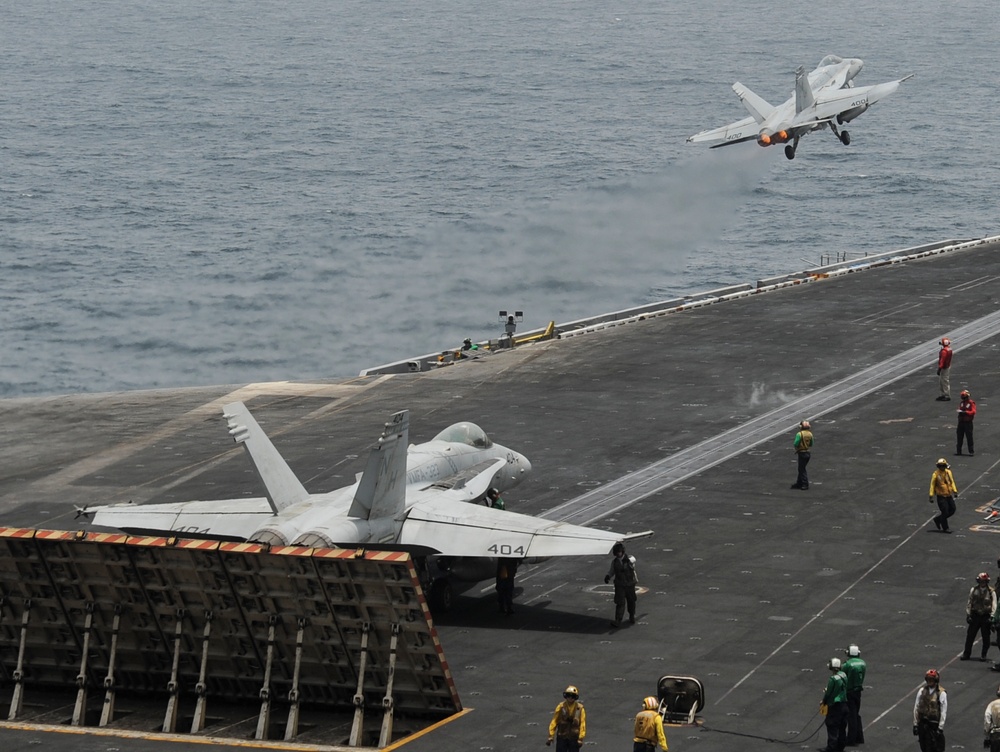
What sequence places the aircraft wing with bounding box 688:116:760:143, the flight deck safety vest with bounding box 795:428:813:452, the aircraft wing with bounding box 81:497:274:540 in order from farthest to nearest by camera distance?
the aircraft wing with bounding box 688:116:760:143
the flight deck safety vest with bounding box 795:428:813:452
the aircraft wing with bounding box 81:497:274:540

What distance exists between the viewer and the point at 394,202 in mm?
128250

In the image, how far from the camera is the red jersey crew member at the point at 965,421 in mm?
43000

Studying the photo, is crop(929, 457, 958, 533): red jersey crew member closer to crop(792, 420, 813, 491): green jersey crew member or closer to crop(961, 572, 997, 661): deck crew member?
crop(792, 420, 813, 491): green jersey crew member

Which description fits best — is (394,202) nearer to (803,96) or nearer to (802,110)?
(802,110)

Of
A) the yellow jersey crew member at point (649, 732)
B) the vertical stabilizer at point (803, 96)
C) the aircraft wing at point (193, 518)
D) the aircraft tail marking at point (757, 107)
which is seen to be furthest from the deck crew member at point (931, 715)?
the aircraft tail marking at point (757, 107)

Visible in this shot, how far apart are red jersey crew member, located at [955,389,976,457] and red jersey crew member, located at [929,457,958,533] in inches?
249

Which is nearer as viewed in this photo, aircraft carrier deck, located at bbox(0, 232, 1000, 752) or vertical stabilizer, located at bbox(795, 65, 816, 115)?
aircraft carrier deck, located at bbox(0, 232, 1000, 752)

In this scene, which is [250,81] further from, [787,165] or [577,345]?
[577,345]

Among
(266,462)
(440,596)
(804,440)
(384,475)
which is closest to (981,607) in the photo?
(440,596)

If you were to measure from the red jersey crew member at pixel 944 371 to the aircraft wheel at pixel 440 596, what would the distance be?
835 inches

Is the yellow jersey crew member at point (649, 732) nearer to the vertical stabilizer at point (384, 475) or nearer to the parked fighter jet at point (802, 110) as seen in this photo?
the vertical stabilizer at point (384, 475)

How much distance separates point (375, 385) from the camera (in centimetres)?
5591

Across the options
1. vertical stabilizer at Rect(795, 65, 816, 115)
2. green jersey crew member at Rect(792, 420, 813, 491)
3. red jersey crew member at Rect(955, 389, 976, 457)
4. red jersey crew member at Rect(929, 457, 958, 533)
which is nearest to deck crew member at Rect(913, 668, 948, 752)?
red jersey crew member at Rect(929, 457, 958, 533)

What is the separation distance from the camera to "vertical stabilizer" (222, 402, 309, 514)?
32.6 meters
